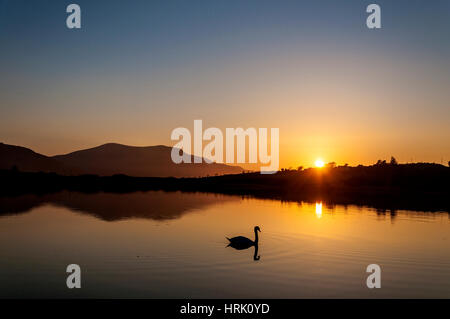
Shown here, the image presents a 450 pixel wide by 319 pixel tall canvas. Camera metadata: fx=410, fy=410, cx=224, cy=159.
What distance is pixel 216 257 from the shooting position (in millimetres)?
20672

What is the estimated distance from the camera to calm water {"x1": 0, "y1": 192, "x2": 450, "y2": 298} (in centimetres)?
1549

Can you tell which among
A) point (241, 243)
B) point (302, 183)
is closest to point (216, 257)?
point (241, 243)

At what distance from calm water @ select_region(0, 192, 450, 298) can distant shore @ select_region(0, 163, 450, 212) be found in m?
39.7

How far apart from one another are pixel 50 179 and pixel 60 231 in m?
104

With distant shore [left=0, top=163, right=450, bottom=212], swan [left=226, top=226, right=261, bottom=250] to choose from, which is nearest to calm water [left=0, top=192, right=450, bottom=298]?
swan [left=226, top=226, right=261, bottom=250]

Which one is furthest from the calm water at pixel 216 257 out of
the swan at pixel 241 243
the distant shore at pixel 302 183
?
the distant shore at pixel 302 183

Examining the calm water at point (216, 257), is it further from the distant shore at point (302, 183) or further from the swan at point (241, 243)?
the distant shore at point (302, 183)

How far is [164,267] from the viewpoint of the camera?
18.5m

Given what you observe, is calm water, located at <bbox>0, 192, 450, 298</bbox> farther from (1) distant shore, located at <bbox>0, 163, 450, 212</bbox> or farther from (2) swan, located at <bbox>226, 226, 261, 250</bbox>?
(1) distant shore, located at <bbox>0, 163, 450, 212</bbox>

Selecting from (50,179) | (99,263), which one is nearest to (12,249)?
(99,263)

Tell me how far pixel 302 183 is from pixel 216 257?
84.6m

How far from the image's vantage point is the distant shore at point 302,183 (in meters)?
80.3

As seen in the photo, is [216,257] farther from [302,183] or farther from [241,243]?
[302,183]
